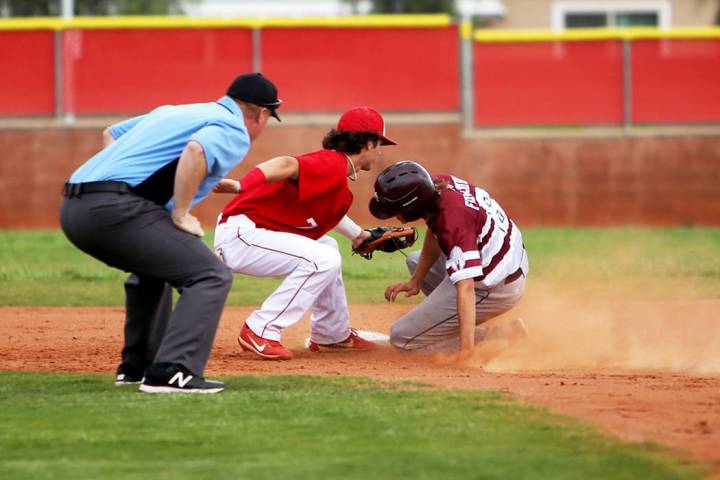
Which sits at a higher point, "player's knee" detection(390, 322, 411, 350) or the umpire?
the umpire

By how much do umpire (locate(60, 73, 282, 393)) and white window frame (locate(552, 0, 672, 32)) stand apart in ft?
98.1

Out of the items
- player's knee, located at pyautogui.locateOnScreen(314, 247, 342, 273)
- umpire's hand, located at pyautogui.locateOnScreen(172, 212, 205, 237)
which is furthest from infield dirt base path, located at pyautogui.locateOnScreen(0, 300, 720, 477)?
umpire's hand, located at pyautogui.locateOnScreen(172, 212, 205, 237)

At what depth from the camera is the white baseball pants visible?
8180 millimetres

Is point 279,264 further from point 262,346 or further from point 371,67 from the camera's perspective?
point 371,67

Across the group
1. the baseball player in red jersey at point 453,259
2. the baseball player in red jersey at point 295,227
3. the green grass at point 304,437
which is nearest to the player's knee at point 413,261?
the baseball player in red jersey at point 453,259

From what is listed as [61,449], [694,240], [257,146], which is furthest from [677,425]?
[257,146]

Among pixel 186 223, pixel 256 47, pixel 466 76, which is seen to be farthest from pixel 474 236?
pixel 466 76

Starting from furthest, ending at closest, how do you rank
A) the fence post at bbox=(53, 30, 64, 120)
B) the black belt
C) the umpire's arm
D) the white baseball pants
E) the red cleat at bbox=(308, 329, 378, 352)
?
1. the fence post at bbox=(53, 30, 64, 120)
2. the red cleat at bbox=(308, 329, 378, 352)
3. the black belt
4. the white baseball pants
5. the umpire's arm

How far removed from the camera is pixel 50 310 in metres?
11.3

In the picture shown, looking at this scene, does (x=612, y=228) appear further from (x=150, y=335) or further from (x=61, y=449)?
(x=61, y=449)

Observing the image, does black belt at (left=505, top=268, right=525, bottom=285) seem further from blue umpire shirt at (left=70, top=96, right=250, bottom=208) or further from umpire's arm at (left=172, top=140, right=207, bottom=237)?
umpire's arm at (left=172, top=140, right=207, bottom=237)

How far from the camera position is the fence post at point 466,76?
2180 cm

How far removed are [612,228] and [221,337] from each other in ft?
41.9

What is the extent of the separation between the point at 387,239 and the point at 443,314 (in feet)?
2.28
